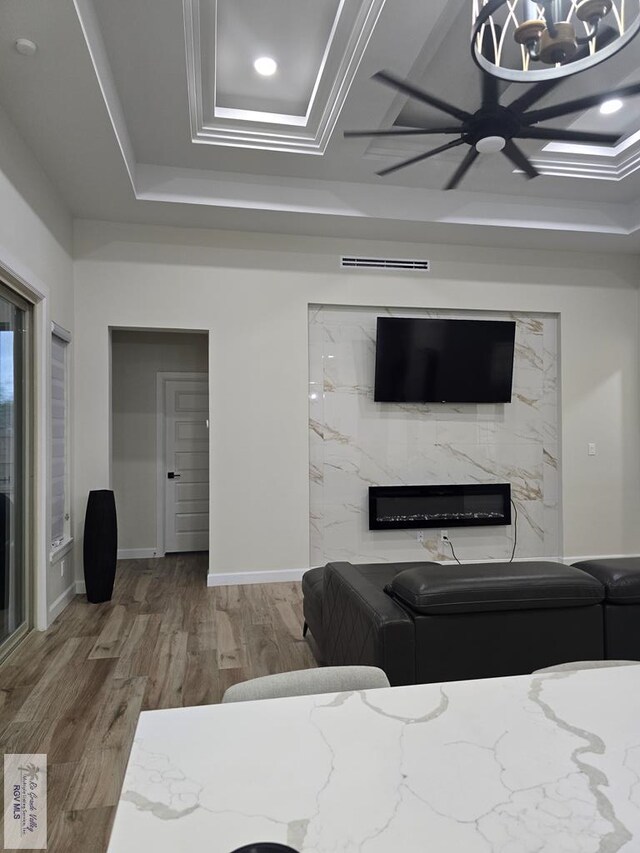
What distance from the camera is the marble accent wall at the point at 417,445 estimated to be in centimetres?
512

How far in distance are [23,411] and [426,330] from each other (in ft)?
11.4

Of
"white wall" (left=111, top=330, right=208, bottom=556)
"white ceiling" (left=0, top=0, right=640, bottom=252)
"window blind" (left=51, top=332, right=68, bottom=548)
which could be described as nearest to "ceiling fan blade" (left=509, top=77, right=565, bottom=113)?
"white ceiling" (left=0, top=0, right=640, bottom=252)

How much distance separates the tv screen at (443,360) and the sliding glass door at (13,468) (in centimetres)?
294

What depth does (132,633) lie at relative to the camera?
11.9ft

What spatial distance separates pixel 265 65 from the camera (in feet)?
10.9

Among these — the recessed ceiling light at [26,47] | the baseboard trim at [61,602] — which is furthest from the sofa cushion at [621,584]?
the baseboard trim at [61,602]

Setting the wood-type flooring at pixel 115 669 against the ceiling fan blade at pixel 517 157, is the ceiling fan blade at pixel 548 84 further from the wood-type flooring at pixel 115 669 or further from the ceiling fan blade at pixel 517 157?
the wood-type flooring at pixel 115 669

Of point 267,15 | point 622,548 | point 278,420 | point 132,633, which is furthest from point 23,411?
point 622,548

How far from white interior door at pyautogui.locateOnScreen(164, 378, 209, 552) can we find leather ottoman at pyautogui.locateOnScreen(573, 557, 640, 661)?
15.9ft

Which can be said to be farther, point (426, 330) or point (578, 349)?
point (578, 349)

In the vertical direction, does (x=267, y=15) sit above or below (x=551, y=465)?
above

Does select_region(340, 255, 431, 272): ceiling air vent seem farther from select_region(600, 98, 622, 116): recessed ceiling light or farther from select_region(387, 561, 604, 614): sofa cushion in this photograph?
select_region(387, 561, 604, 614): sofa cushion

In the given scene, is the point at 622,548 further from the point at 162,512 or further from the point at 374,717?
the point at 374,717

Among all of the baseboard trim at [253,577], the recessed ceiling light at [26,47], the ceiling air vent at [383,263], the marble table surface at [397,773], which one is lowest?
the baseboard trim at [253,577]
